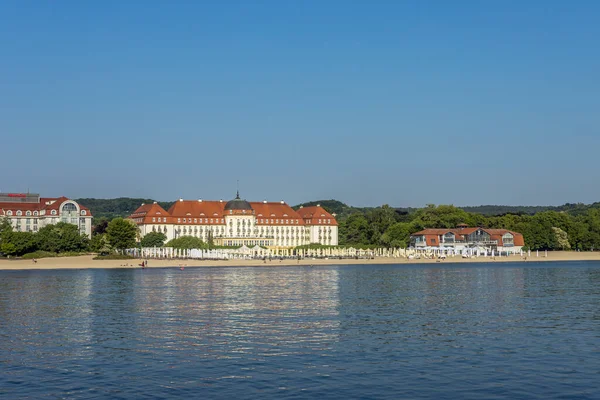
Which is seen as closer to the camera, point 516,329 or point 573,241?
point 516,329

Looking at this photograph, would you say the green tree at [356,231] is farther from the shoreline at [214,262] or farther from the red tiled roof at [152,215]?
the red tiled roof at [152,215]

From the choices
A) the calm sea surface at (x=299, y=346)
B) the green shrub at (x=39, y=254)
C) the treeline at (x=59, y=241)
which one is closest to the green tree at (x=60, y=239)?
the treeline at (x=59, y=241)

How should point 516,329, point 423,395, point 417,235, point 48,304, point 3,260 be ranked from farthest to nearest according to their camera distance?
point 417,235 → point 3,260 → point 48,304 → point 516,329 → point 423,395

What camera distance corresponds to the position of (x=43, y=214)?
154 metres

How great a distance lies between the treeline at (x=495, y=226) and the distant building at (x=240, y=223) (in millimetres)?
9783

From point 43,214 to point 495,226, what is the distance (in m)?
95.8

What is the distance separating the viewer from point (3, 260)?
115 metres

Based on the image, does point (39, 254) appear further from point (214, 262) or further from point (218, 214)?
point (218, 214)

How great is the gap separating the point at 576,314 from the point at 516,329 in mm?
8672

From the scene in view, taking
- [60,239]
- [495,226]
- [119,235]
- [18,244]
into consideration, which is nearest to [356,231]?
[495,226]

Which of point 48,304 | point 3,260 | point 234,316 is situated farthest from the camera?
point 3,260

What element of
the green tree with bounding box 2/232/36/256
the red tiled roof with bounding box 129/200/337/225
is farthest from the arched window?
the green tree with bounding box 2/232/36/256

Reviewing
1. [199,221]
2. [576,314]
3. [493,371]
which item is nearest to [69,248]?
[199,221]

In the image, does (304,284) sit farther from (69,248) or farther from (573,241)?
(573,241)
